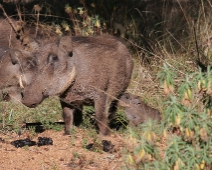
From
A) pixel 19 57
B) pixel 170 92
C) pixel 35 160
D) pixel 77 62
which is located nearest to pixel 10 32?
pixel 19 57

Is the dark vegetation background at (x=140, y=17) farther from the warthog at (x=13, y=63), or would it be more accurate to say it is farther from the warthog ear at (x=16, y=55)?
the warthog ear at (x=16, y=55)

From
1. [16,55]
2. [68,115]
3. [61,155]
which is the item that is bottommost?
[61,155]

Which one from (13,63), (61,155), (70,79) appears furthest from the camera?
(13,63)

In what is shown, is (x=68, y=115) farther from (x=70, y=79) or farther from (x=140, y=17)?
(x=140, y=17)

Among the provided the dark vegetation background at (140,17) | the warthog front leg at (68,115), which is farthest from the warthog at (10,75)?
the dark vegetation background at (140,17)

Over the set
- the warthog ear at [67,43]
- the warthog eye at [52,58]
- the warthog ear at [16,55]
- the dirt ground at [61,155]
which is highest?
the warthog ear at [67,43]

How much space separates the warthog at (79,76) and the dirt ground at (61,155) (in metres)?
→ 0.26

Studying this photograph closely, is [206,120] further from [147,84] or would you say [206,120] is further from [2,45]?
[2,45]

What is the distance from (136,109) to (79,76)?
0.70 m

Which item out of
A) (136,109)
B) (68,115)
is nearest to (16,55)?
(68,115)

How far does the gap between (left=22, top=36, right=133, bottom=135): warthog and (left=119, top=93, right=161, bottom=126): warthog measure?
193 mm

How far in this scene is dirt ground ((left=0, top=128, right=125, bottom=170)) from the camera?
5527mm

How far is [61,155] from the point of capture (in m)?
5.80

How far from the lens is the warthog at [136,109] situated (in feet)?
21.0
